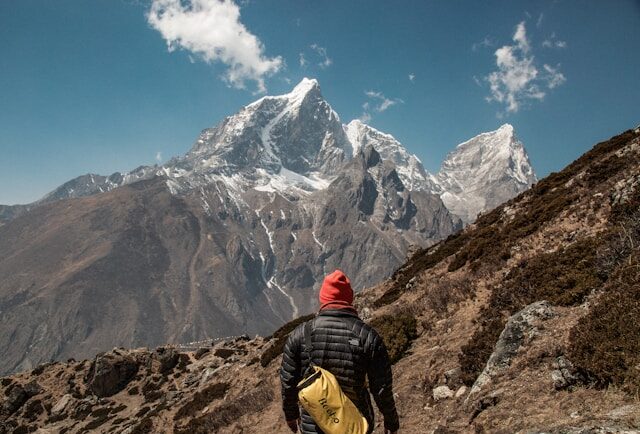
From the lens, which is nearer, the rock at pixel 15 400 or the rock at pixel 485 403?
the rock at pixel 485 403

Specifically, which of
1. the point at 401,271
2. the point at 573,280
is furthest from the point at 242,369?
the point at 573,280

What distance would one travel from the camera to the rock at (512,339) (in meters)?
9.48

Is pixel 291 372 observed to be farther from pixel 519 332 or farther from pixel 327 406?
pixel 519 332

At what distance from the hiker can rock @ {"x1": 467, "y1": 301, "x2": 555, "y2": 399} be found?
4122 millimetres

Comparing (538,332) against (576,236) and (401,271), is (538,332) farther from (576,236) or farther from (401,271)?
(401,271)

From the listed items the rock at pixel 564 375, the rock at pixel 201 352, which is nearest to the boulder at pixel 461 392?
the rock at pixel 564 375

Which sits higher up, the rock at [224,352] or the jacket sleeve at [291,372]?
the rock at [224,352]

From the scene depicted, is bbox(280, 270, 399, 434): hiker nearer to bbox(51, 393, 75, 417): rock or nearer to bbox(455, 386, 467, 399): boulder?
bbox(455, 386, 467, 399): boulder

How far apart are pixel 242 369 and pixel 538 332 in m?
24.6

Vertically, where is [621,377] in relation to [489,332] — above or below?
below

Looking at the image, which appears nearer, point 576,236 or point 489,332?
point 489,332

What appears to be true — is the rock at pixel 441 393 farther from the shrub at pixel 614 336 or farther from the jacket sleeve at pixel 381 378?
the jacket sleeve at pixel 381 378

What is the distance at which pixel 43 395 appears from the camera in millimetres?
47500

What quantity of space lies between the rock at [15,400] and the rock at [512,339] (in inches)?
2150
